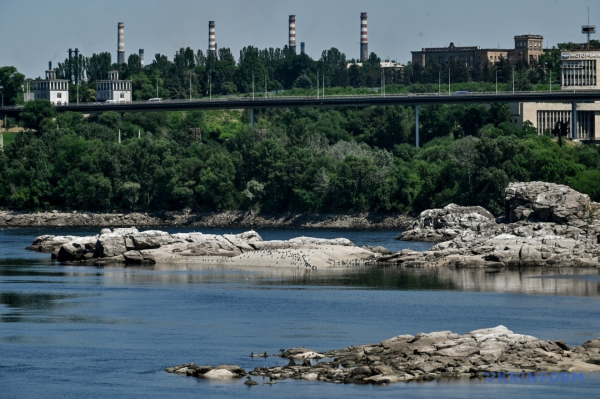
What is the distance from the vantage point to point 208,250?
3091 inches

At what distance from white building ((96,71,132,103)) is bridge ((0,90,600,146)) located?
1949 centimetres

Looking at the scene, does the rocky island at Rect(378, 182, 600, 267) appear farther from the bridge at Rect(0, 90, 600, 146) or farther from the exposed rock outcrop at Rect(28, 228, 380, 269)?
the bridge at Rect(0, 90, 600, 146)

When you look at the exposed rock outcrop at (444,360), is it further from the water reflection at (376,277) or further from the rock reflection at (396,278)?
the rock reflection at (396,278)

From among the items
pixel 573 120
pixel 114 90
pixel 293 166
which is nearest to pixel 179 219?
pixel 293 166

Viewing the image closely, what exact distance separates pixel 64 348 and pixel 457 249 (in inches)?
1387

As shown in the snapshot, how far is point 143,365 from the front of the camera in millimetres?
39688

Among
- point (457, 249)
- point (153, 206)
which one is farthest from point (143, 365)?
point (153, 206)

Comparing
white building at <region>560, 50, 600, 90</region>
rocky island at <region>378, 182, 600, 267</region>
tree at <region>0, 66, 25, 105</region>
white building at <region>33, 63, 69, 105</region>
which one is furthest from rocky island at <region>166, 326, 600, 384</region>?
tree at <region>0, 66, 25, 105</region>

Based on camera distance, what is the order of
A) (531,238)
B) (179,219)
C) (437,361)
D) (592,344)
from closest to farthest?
(437,361) < (592,344) < (531,238) < (179,219)

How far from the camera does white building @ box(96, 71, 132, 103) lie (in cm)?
18025

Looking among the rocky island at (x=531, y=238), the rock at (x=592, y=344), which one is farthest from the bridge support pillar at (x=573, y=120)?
the rock at (x=592, y=344)

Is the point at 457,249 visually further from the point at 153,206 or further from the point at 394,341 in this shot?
the point at 153,206

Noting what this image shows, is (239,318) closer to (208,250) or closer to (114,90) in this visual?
(208,250)

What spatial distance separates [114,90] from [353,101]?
51.1m
